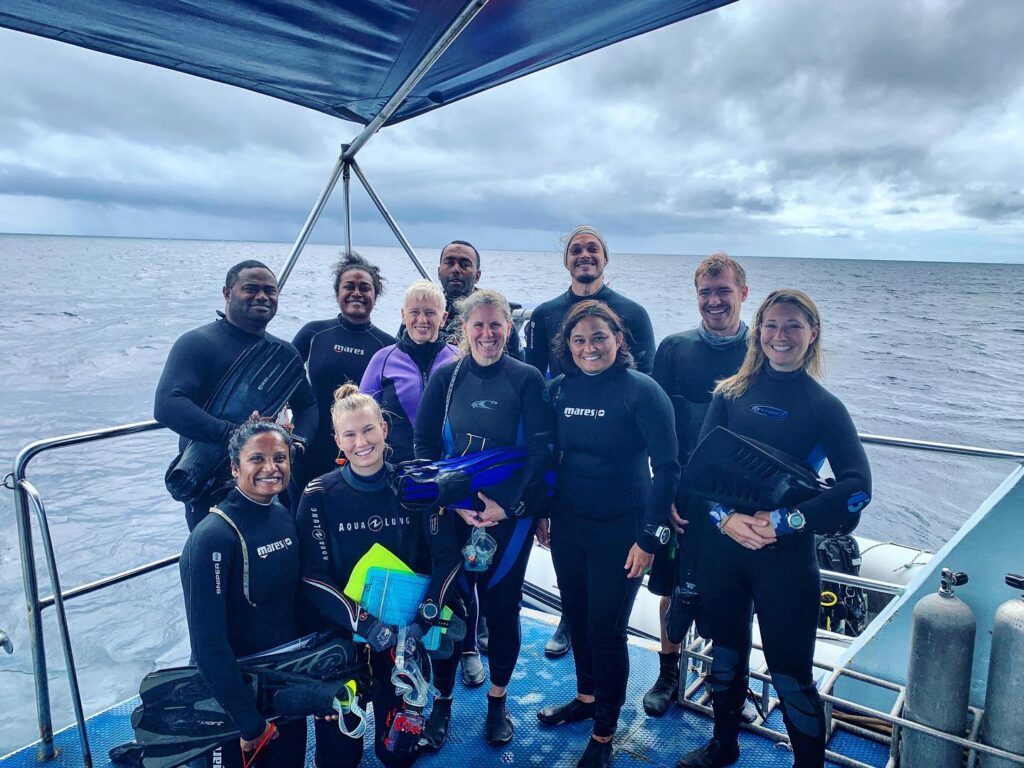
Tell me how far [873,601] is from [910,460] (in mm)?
10680

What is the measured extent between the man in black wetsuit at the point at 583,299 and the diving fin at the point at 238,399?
1.10 m

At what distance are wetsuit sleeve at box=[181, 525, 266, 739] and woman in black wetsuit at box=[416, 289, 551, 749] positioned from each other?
79 cm

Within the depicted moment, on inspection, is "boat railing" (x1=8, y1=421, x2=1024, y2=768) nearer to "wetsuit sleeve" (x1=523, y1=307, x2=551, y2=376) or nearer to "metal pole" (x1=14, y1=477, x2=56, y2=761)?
"metal pole" (x1=14, y1=477, x2=56, y2=761)

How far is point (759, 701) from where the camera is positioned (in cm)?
265

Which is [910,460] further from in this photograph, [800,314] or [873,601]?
[800,314]

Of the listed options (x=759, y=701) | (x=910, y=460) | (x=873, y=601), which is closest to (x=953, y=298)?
(x=910, y=460)

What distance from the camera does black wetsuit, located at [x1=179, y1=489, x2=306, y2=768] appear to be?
6.01 feet

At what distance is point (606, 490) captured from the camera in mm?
2311

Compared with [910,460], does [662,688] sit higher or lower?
higher

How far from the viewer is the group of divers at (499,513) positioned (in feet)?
6.55

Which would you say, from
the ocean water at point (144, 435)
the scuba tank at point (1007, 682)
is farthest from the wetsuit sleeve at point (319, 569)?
the ocean water at point (144, 435)


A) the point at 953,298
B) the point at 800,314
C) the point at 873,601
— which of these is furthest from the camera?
the point at 953,298

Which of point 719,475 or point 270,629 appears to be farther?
point 719,475

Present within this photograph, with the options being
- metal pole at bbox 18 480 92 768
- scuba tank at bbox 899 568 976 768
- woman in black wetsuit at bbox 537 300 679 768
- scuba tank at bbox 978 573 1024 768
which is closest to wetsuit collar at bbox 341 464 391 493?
woman in black wetsuit at bbox 537 300 679 768
